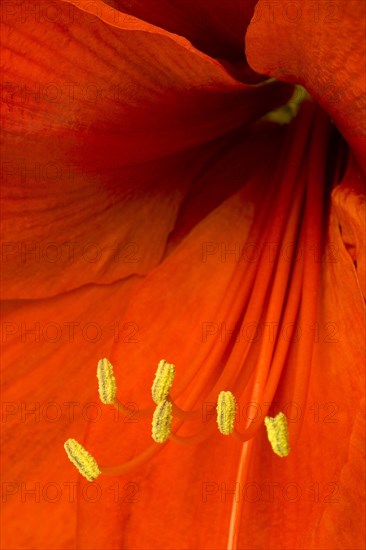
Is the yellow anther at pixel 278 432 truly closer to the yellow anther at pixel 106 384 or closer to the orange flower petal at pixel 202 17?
the yellow anther at pixel 106 384

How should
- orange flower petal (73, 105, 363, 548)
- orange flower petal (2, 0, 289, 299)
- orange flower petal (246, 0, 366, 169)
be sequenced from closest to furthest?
orange flower petal (246, 0, 366, 169) < orange flower petal (2, 0, 289, 299) < orange flower petal (73, 105, 363, 548)

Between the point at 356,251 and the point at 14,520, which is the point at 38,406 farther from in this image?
the point at 356,251

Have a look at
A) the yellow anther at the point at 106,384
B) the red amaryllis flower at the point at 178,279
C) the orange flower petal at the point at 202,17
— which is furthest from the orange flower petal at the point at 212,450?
the orange flower petal at the point at 202,17

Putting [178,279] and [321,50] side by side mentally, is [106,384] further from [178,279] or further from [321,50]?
[321,50]

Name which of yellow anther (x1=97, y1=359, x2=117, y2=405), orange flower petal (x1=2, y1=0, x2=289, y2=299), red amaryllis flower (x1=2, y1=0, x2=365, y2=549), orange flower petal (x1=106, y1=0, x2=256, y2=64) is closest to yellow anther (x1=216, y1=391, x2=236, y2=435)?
red amaryllis flower (x1=2, y1=0, x2=365, y2=549)

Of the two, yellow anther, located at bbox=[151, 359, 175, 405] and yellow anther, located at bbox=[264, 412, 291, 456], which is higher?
yellow anther, located at bbox=[151, 359, 175, 405]

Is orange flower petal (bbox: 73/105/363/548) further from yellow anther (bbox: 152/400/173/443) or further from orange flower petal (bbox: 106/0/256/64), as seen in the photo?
orange flower petal (bbox: 106/0/256/64)
